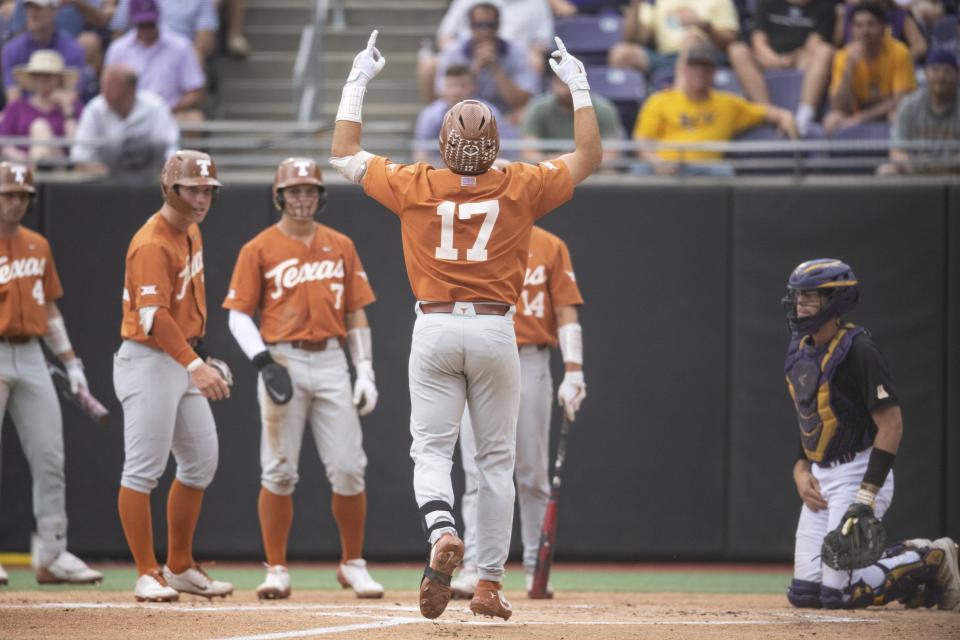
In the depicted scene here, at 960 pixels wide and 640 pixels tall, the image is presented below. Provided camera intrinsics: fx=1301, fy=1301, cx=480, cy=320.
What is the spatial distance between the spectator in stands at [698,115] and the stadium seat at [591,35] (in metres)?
1.54

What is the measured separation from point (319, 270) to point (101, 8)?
20.9 feet

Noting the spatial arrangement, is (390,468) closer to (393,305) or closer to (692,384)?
(393,305)

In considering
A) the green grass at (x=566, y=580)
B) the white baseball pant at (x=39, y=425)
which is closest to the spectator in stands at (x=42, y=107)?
the white baseball pant at (x=39, y=425)

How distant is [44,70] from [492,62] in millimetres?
3688

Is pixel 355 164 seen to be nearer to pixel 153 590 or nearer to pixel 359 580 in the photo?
pixel 153 590

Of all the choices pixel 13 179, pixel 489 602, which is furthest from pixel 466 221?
pixel 13 179

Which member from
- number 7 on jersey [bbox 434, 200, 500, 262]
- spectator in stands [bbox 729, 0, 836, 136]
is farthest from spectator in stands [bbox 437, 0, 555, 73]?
number 7 on jersey [bbox 434, 200, 500, 262]

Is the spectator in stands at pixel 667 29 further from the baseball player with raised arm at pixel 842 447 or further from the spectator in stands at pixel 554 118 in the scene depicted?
the baseball player with raised arm at pixel 842 447

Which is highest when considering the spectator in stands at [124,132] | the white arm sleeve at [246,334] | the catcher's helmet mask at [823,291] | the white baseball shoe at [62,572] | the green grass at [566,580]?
the spectator in stands at [124,132]

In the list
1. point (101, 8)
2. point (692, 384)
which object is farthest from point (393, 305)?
point (101, 8)

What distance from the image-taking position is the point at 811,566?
677cm

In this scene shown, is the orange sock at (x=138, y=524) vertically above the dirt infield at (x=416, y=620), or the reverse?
the orange sock at (x=138, y=524)

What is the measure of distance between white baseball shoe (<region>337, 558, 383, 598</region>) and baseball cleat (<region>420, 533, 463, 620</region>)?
6.79ft

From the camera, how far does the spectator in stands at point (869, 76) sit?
34.4ft
